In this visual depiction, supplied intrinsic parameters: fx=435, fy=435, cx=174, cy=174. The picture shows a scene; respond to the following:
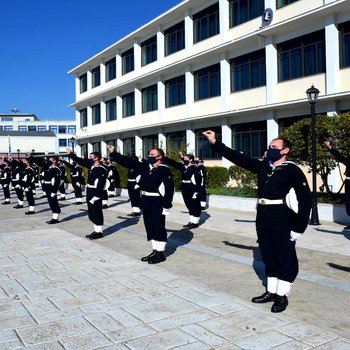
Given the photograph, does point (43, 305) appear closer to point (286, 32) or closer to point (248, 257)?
point (248, 257)

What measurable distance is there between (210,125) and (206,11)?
6772 millimetres

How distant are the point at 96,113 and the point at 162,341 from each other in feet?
126

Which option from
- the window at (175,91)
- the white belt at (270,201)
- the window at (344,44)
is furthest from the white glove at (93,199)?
the window at (175,91)

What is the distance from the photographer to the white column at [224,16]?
24047 millimetres

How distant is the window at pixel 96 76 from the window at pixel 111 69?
1.75 meters

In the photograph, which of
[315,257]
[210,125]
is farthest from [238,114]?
[315,257]

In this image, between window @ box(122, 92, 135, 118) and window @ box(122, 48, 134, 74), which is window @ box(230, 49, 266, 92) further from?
window @ box(122, 48, 134, 74)

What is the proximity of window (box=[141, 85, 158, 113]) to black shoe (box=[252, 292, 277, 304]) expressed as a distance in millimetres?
26724

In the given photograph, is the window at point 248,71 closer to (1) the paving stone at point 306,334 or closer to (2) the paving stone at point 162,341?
(1) the paving stone at point 306,334

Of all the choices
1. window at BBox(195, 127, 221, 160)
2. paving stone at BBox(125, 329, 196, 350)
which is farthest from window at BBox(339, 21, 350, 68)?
paving stone at BBox(125, 329, 196, 350)

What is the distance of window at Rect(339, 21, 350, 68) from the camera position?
18.2 m

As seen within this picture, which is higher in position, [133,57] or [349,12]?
[133,57]

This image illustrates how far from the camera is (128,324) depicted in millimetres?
4672

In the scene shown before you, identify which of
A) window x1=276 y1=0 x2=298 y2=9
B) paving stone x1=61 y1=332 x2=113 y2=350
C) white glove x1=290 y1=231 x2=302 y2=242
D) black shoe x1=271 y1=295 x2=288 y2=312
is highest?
window x1=276 y1=0 x2=298 y2=9
